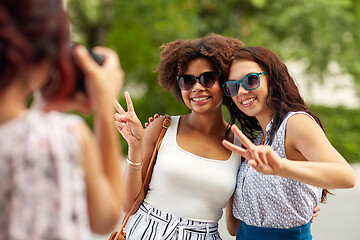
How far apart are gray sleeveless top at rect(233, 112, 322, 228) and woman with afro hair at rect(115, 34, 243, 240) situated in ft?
0.72

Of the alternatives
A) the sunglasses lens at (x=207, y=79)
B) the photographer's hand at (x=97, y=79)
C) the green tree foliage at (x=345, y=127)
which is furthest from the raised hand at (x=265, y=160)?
the green tree foliage at (x=345, y=127)

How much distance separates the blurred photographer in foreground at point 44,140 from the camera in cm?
119

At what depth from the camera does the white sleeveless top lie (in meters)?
2.50

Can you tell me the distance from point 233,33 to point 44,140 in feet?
32.5

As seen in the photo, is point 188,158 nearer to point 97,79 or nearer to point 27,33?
point 97,79

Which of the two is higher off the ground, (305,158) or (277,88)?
(277,88)

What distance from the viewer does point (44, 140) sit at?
1194mm

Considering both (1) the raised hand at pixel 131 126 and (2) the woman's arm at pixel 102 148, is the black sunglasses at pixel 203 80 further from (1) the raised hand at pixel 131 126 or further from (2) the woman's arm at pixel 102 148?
(2) the woman's arm at pixel 102 148

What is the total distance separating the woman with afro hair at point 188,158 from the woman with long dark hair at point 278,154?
111mm

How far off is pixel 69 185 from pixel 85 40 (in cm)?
1144

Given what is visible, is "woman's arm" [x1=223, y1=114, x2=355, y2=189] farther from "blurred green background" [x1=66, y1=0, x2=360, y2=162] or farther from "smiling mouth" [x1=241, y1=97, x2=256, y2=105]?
A: "blurred green background" [x1=66, y1=0, x2=360, y2=162]

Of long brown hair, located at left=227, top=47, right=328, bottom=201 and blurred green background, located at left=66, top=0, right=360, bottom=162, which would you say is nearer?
long brown hair, located at left=227, top=47, right=328, bottom=201

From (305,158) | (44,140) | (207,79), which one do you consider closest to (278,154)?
(305,158)

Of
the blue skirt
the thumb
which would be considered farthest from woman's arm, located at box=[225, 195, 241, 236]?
the thumb
